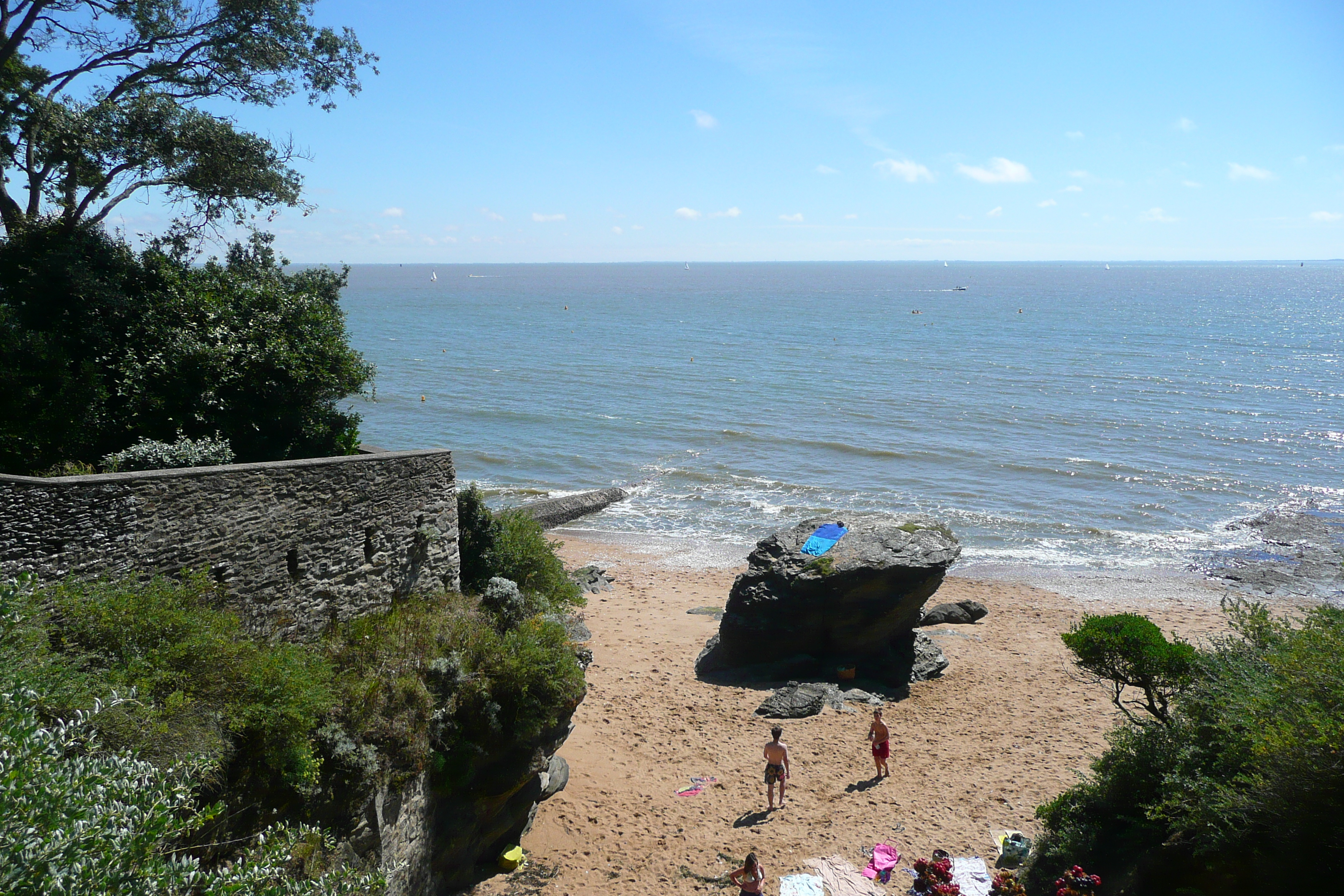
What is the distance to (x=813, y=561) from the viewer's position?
1848cm

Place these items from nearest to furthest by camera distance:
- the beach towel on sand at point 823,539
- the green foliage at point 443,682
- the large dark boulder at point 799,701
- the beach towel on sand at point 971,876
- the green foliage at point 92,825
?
the green foliage at point 92,825 < the green foliage at point 443,682 < the beach towel on sand at point 971,876 < the large dark boulder at point 799,701 < the beach towel on sand at point 823,539

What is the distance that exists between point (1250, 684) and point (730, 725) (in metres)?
9.30

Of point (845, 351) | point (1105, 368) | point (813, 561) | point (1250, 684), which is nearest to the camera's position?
point (1250, 684)

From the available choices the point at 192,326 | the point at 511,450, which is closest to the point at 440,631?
the point at 192,326

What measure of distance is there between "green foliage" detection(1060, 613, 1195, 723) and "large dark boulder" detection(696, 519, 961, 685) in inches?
211

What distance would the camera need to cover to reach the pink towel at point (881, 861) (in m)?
11.5

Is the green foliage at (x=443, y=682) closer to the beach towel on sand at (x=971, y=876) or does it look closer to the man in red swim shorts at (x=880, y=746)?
the man in red swim shorts at (x=880, y=746)

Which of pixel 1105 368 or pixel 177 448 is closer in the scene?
pixel 177 448

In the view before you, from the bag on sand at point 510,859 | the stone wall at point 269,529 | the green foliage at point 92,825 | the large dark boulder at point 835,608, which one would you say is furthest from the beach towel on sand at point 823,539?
the green foliage at point 92,825

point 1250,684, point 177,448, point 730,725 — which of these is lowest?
point 730,725

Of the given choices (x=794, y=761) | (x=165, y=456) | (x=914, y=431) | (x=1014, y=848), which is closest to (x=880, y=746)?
(x=794, y=761)

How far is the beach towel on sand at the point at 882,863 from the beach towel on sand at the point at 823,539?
7.40 m

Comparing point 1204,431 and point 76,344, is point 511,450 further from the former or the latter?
point 1204,431

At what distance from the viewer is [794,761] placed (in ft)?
48.7
